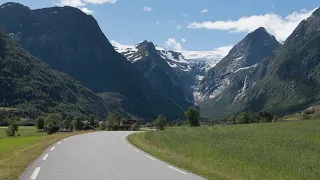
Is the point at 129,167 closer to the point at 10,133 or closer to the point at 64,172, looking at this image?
the point at 64,172

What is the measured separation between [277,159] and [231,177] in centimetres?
737

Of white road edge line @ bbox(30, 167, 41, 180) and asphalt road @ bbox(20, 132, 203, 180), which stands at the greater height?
white road edge line @ bbox(30, 167, 41, 180)

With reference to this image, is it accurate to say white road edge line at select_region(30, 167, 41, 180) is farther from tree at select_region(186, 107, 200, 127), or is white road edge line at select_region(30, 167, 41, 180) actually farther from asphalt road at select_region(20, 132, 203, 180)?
tree at select_region(186, 107, 200, 127)

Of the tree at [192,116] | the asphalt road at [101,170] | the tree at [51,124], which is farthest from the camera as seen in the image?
the tree at [192,116]

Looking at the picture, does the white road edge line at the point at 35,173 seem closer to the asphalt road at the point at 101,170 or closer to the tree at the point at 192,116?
the asphalt road at the point at 101,170

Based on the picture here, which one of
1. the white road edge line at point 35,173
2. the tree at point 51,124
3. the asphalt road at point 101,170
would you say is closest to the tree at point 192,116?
the tree at point 51,124

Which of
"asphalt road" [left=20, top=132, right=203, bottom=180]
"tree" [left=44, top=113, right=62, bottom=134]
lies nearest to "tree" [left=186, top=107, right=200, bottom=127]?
"tree" [left=44, top=113, right=62, bottom=134]

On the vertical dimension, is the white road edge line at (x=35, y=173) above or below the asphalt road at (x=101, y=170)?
above

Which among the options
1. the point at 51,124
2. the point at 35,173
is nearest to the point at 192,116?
the point at 51,124

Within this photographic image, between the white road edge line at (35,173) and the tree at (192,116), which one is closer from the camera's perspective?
the white road edge line at (35,173)

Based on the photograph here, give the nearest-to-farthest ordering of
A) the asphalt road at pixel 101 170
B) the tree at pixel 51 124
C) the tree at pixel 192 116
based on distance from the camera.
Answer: the asphalt road at pixel 101 170, the tree at pixel 51 124, the tree at pixel 192 116

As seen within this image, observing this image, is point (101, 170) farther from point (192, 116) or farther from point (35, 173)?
point (192, 116)

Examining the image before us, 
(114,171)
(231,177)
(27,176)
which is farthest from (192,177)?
(27,176)

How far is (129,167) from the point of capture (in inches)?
788
